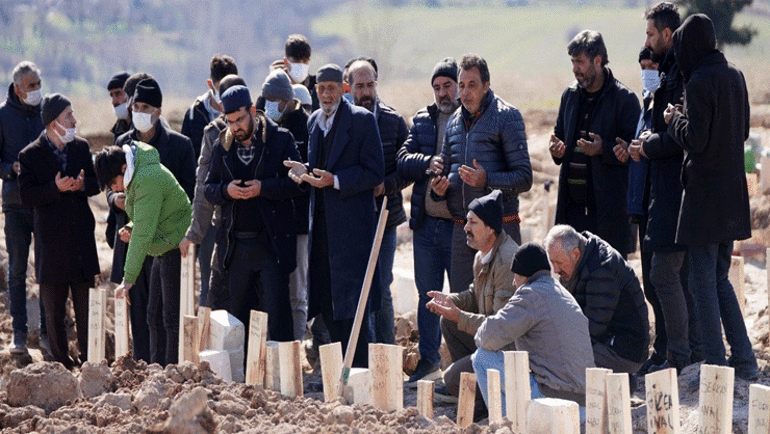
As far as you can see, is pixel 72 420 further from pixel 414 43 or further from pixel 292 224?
pixel 414 43

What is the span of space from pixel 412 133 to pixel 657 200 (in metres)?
1.84

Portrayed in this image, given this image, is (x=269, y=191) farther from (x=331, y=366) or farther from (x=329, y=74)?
(x=331, y=366)

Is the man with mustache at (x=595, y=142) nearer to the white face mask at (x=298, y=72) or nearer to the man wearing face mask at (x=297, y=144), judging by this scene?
the man wearing face mask at (x=297, y=144)

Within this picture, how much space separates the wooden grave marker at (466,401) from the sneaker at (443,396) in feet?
4.83

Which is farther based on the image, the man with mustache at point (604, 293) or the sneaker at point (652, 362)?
the sneaker at point (652, 362)

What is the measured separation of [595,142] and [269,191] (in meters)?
2.12

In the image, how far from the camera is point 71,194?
880 centimetres

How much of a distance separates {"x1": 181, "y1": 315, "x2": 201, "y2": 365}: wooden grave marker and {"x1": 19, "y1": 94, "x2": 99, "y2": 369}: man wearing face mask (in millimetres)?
2160

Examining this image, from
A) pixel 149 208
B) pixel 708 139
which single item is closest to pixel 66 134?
pixel 149 208

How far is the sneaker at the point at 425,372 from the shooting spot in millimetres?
7941

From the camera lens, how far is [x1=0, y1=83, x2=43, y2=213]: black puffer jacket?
9.33 metres

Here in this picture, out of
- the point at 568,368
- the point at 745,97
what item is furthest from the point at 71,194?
the point at 745,97

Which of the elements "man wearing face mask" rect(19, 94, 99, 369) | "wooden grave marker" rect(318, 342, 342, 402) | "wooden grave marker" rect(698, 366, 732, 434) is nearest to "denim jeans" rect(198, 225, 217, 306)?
"man wearing face mask" rect(19, 94, 99, 369)

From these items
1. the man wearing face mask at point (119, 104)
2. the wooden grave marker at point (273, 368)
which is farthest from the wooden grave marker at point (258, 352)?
the man wearing face mask at point (119, 104)
